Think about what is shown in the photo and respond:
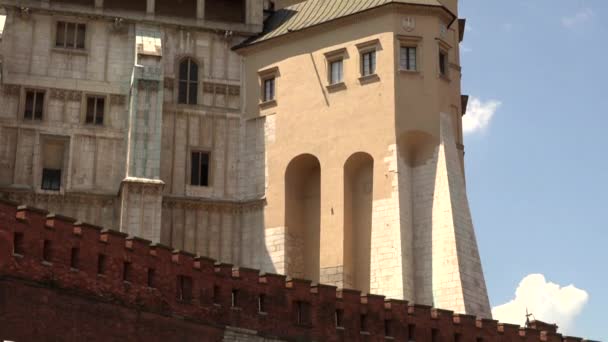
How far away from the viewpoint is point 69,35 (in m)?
53.8

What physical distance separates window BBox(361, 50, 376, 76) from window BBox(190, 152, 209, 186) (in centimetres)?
777

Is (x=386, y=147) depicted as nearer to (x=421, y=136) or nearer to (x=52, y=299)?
(x=421, y=136)

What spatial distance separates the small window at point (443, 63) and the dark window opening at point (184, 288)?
20.2 m

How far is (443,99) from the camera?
2009 inches

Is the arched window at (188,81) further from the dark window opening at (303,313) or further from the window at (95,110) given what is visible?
the dark window opening at (303,313)

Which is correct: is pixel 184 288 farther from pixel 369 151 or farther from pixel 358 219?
pixel 369 151

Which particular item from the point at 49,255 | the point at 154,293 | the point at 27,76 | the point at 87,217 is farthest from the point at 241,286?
Answer: the point at 27,76

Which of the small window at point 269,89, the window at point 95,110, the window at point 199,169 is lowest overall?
the window at point 199,169

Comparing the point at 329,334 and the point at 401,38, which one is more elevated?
the point at 401,38

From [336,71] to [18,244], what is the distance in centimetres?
2283

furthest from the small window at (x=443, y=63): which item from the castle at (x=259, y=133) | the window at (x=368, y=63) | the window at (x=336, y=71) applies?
the window at (x=336, y=71)

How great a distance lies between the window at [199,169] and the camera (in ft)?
174

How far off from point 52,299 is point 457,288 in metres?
19.3

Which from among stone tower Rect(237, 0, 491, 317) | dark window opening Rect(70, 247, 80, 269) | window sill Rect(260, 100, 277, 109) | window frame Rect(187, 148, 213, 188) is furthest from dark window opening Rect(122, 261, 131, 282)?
window sill Rect(260, 100, 277, 109)
